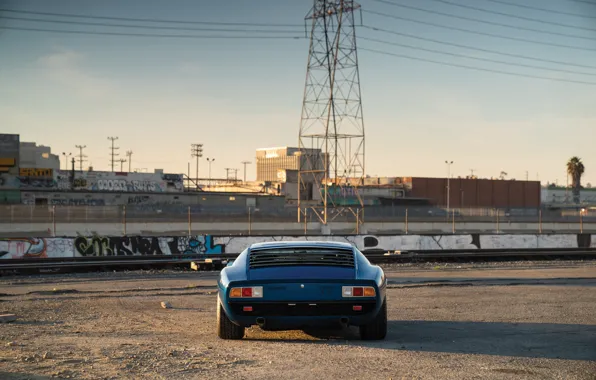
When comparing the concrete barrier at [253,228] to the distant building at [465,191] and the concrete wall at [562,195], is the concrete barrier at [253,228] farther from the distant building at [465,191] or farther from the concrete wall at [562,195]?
the concrete wall at [562,195]

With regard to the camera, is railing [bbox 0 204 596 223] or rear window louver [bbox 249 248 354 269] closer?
rear window louver [bbox 249 248 354 269]

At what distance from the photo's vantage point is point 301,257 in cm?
796

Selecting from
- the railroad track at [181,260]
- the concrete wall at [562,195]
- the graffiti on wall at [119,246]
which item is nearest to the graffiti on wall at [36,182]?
the graffiti on wall at [119,246]

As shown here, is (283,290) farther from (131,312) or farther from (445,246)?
(445,246)

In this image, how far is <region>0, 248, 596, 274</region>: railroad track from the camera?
73.5ft

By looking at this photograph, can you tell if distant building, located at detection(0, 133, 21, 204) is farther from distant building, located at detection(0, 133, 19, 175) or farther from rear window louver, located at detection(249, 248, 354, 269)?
rear window louver, located at detection(249, 248, 354, 269)

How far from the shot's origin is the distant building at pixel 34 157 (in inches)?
4016

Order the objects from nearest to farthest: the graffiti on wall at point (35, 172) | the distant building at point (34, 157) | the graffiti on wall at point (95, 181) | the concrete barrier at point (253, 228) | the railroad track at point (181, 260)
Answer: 1. the railroad track at point (181, 260)
2. the concrete barrier at point (253, 228)
3. the graffiti on wall at point (95, 181)
4. the graffiti on wall at point (35, 172)
5. the distant building at point (34, 157)

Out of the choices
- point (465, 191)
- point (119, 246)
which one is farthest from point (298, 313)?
Result: point (465, 191)

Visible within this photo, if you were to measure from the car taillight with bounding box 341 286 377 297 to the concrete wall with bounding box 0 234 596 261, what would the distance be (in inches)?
830

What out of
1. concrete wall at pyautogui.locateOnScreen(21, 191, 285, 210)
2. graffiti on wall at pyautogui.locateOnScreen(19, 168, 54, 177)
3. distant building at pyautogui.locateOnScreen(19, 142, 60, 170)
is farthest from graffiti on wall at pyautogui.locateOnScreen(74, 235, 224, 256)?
distant building at pyautogui.locateOnScreen(19, 142, 60, 170)

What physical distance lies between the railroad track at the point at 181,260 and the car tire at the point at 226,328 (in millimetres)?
11094

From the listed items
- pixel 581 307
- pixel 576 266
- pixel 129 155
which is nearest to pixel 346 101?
pixel 576 266

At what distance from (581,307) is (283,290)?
6.77 metres
